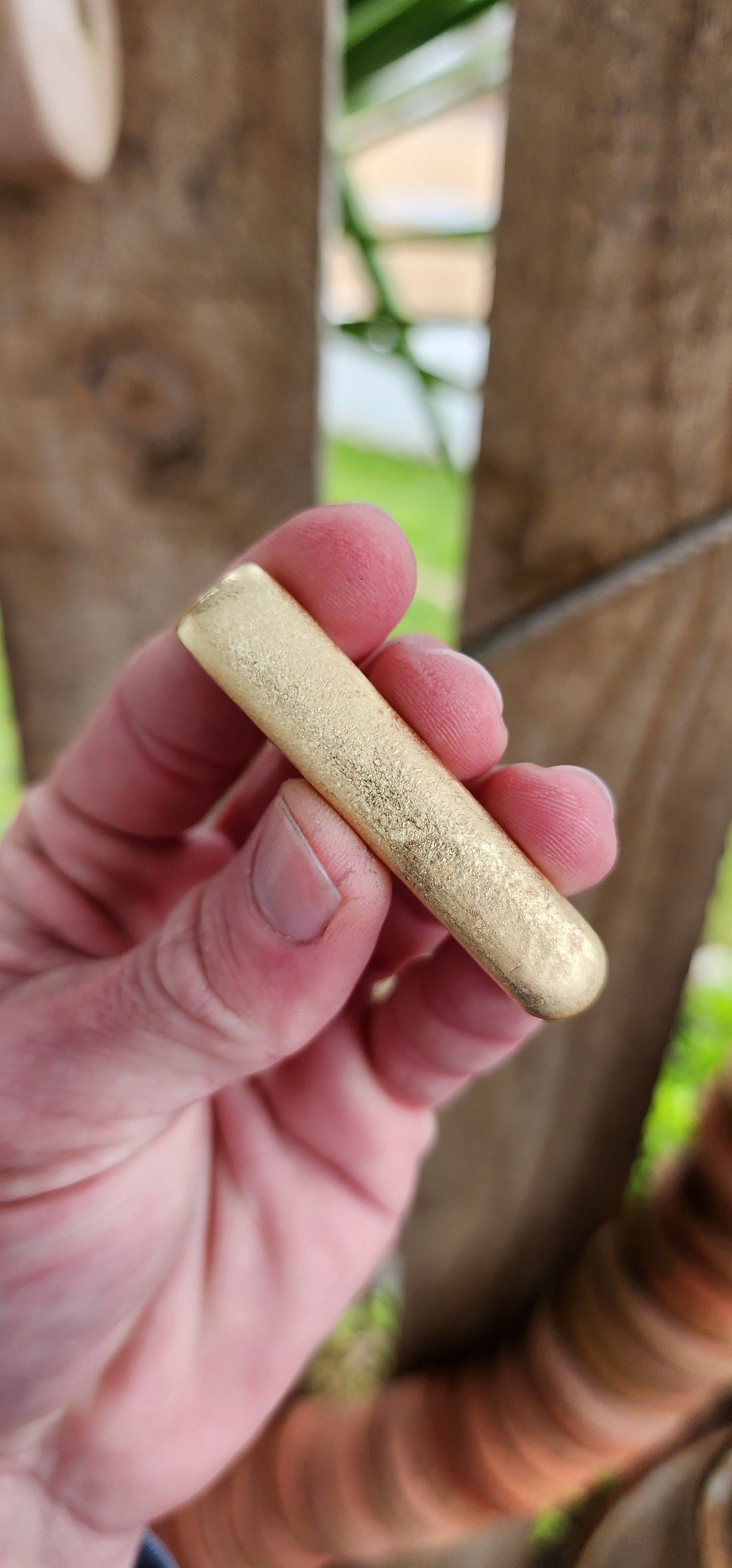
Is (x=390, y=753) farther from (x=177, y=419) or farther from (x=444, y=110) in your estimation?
(x=444, y=110)

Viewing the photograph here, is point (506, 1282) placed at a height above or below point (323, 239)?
below

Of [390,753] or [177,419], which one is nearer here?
[390,753]

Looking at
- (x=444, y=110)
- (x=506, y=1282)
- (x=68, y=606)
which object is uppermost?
(x=444, y=110)

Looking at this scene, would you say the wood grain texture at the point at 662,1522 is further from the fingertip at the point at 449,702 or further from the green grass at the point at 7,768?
the green grass at the point at 7,768

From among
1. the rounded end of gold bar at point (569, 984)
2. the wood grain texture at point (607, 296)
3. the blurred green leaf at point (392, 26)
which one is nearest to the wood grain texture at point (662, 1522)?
the rounded end of gold bar at point (569, 984)

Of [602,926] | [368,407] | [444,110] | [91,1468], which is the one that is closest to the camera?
[91,1468]

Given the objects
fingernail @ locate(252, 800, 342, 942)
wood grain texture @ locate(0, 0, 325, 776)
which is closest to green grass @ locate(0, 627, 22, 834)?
wood grain texture @ locate(0, 0, 325, 776)

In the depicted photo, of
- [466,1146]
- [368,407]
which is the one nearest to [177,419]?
[466,1146]
